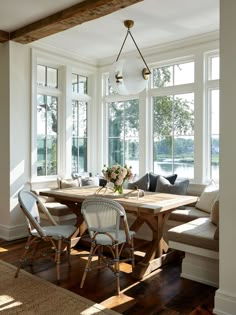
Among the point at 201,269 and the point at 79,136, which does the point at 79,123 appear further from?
the point at 201,269

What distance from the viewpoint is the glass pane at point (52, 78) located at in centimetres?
540

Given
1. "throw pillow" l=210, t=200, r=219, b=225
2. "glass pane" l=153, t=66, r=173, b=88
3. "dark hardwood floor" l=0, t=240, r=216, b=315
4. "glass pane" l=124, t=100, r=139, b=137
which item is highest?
"glass pane" l=153, t=66, r=173, b=88

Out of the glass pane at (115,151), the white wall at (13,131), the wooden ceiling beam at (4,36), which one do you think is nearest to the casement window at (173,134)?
the glass pane at (115,151)

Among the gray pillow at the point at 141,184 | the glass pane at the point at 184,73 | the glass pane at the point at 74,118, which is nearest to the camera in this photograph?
the gray pillow at the point at 141,184

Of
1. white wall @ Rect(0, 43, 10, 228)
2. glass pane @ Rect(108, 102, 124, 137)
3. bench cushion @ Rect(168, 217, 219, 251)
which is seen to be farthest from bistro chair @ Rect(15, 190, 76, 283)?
glass pane @ Rect(108, 102, 124, 137)

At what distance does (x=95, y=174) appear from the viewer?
6.11 m

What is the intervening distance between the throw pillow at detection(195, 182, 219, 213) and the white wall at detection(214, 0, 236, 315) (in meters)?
1.57

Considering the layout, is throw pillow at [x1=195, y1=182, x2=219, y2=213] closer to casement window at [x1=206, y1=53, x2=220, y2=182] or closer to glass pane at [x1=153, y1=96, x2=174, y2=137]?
casement window at [x1=206, y1=53, x2=220, y2=182]

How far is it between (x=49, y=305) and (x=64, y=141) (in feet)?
10.7

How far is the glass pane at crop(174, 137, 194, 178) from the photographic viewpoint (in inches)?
196

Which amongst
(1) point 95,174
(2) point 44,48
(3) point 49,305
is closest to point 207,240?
(3) point 49,305

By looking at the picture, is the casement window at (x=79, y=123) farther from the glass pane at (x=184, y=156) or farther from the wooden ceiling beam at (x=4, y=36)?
the glass pane at (x=184, y=156)

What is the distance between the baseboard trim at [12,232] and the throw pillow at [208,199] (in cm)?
259

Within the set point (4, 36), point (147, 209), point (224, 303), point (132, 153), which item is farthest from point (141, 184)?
point (4, 36)
